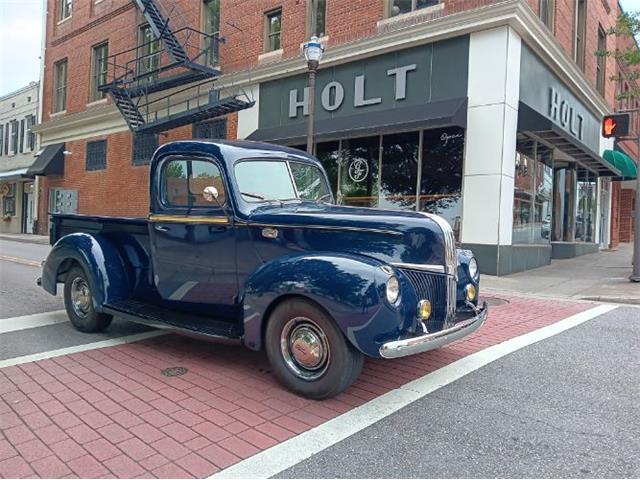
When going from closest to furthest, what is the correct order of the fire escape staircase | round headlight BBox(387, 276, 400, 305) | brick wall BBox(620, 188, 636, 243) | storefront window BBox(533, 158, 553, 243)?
round headlight BBox(387, 276, 400, 305) → storefront window BBox(533, 158, 553, 243) → the fire escape staircase → brick wall BBox(620, 188, 636, 243)

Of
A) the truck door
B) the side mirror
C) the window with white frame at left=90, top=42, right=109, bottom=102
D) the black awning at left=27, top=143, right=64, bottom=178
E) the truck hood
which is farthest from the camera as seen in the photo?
the black awning at left=27, top=143, right=64, bottom=178

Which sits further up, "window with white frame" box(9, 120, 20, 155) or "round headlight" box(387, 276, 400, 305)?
"window with white frame" box(9, 120, 20, 155)

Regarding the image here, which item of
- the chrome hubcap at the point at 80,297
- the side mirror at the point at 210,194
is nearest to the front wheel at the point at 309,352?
the side mirror at the point at 210,194

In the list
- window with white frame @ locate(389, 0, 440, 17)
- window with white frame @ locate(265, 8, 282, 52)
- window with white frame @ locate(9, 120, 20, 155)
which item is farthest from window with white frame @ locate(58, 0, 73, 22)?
window with white frame @ locate(389, 0, 440, 17)

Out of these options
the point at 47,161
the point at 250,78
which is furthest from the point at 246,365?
the point at 47,161

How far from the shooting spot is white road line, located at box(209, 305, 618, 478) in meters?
2.87

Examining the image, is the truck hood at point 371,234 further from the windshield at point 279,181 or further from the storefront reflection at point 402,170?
the storefront reflection at point 402,170

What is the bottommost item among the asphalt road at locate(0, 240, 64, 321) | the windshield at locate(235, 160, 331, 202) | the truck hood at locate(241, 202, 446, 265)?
the asphalt road at locate(0, 240, 64, 321)

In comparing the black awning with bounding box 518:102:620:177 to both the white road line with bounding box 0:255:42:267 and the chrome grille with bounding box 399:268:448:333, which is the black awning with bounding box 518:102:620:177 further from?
the white road line with bounding box 0:255:42:267

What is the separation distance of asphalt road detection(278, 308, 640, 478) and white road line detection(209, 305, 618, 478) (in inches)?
3.2

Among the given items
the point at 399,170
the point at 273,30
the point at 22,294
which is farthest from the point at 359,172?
the point at 22,294

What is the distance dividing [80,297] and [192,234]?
2.02 m

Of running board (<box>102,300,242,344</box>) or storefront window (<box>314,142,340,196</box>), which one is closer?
running board (<box>102,300,242,344</box>)

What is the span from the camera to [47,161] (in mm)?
25641
